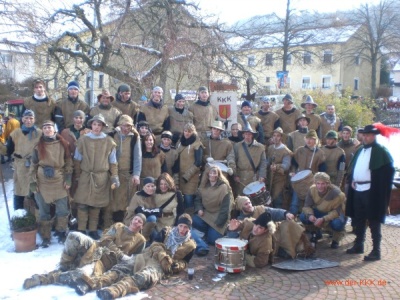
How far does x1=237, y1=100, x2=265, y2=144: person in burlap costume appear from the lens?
874 centimetres

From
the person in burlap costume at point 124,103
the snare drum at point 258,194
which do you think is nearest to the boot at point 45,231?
the person in burlap costume at point 124,103

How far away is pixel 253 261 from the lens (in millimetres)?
5957

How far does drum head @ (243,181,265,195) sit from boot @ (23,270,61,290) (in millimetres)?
3242

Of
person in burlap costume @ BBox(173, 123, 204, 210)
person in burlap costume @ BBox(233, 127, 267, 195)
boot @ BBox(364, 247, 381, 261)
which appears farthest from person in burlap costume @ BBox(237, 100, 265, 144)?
boot @ BBox(364, 247, 381, 261)

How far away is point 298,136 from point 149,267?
4461 mm

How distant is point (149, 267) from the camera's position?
5312 mm

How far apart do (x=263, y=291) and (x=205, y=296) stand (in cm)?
72

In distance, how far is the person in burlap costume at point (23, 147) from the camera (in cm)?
674

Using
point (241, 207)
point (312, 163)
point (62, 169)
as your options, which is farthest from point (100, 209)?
point (312, 163)

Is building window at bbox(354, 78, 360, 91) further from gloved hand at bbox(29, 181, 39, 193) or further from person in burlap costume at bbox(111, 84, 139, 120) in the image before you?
gloved hand at bbox(29, 181, 39, 193)

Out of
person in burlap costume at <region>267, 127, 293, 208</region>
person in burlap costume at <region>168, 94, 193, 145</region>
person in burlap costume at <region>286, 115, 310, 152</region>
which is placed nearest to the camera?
person in burlap costume at <region>267, 127, 293, 208</region>

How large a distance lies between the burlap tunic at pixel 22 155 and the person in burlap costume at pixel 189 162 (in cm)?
236

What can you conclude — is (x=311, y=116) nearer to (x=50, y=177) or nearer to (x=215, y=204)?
(x=215, y=204)

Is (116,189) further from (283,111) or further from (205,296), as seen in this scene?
(283,111)
